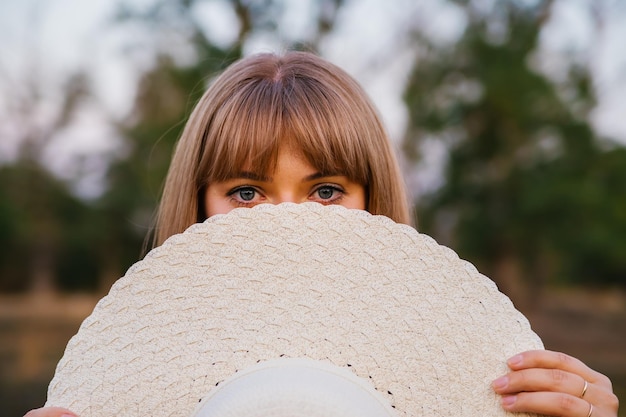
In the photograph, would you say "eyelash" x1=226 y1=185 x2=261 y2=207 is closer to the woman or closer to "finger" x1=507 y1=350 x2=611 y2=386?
the woman

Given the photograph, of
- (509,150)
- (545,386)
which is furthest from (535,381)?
(509,150)

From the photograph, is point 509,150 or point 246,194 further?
point 509,150

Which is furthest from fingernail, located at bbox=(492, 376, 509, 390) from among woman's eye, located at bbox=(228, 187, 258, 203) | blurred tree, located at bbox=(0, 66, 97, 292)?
blurred tree, located at bbox=(0, 66, 97, 292)

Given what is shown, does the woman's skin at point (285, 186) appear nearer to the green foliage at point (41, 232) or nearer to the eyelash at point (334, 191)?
the eyelash at point (334, 191)

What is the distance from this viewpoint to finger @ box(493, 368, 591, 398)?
1.09 metres

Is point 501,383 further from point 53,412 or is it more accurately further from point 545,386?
point 53,412

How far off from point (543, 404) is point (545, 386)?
0.03m

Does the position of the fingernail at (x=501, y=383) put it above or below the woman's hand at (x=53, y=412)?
above

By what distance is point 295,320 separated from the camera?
1.13 meters

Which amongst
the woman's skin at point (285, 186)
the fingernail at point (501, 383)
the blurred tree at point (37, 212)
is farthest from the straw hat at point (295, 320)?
the blurred tree at point (37, 212)

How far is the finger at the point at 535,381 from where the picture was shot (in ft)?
3.57

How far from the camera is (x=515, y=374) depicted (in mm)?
1096

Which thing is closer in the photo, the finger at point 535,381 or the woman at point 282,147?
the finger at point 535,381

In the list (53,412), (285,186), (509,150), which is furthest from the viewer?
(509,150)
